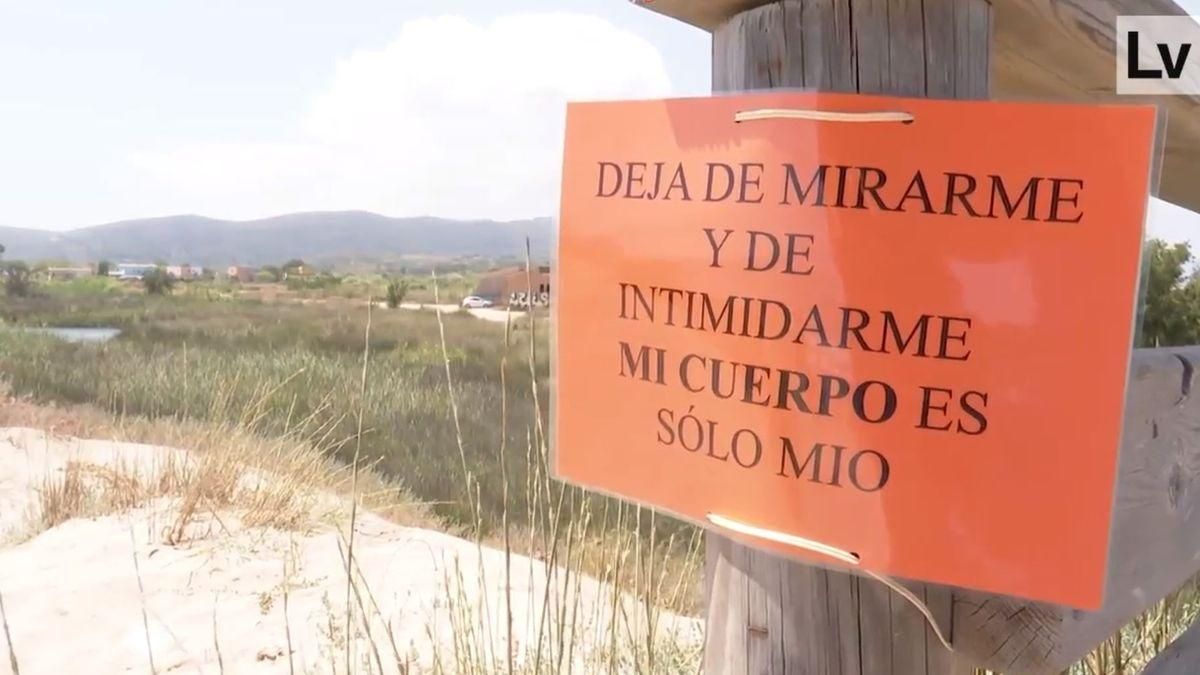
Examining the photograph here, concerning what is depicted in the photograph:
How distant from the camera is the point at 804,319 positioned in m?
0.62

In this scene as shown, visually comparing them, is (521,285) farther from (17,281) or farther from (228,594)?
(17,281)

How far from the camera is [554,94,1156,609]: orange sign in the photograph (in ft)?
1.85

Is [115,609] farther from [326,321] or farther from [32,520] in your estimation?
[326,321]

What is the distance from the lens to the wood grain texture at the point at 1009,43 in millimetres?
669

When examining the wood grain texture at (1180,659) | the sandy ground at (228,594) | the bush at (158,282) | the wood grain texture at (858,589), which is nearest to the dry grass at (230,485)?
the sandy ground at (228,594)

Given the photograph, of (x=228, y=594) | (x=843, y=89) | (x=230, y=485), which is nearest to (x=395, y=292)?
(x=230, y=485)

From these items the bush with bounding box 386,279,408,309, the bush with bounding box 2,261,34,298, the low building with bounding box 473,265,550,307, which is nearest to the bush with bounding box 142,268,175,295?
the bush with bounding box 2,261,34,298

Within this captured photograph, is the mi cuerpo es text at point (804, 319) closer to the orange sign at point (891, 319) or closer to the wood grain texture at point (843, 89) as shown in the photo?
the orange sign at point (891, 319)

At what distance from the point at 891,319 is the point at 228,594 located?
11.8ft

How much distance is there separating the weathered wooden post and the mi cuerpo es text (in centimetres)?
11

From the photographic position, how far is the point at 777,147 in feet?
2.05

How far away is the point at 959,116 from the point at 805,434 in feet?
0.81

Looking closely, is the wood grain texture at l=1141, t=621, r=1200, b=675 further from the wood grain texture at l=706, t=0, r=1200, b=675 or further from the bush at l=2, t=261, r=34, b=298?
the bush at l=2, t=261, r=34, b=298

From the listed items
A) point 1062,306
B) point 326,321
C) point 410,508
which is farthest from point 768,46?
point 326,321
